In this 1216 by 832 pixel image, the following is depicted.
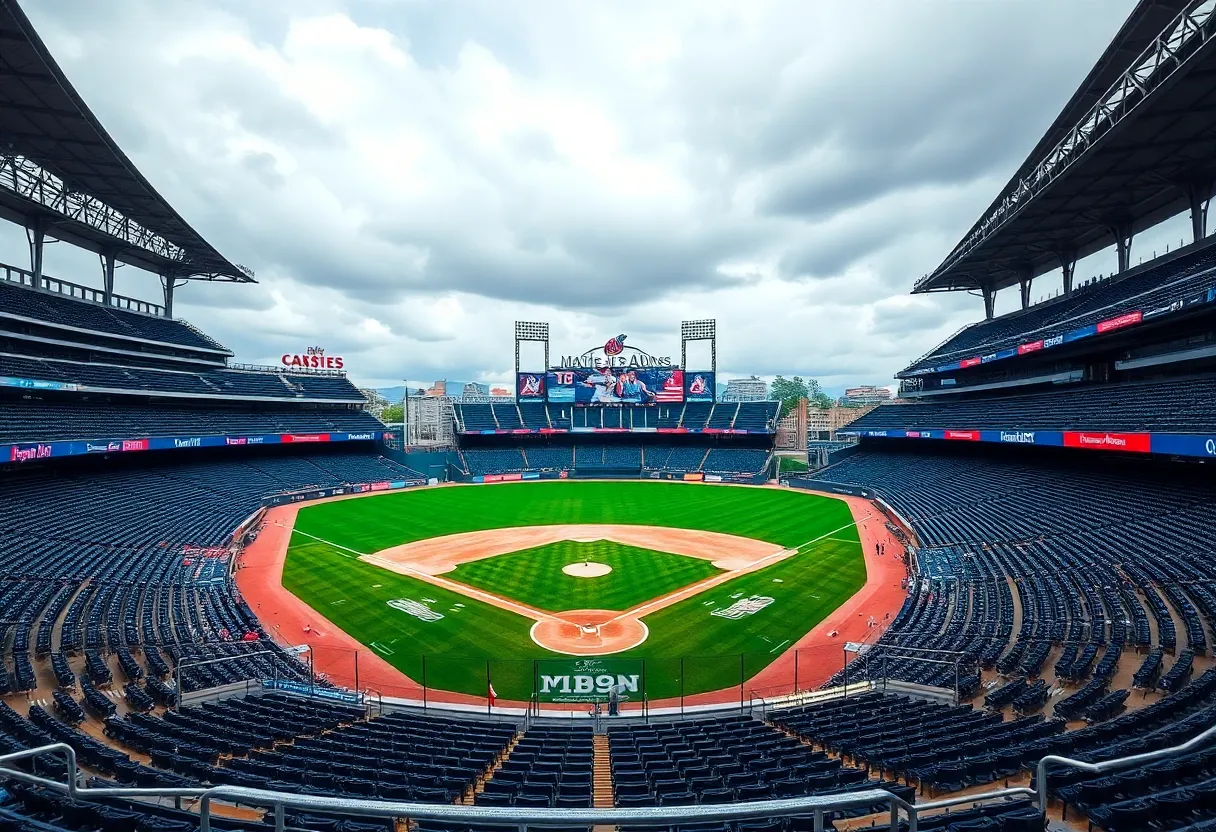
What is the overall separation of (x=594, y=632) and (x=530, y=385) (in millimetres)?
61163

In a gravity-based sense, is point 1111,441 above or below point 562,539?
above

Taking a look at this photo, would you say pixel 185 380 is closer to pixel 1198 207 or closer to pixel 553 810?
pixel 553 810

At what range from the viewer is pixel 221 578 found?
29.0m

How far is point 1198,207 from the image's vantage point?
38219 mm

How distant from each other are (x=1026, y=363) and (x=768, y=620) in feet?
142

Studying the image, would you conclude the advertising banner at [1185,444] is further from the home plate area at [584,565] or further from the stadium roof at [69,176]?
the stadium roof at [69,176]

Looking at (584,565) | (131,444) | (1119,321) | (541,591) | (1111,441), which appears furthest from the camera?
(131,444)

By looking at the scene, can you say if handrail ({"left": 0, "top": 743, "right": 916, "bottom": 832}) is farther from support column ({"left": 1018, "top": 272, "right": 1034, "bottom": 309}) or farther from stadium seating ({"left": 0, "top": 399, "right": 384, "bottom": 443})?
support column ({"left": 1018, "top": 272, "right": 1034, "bottom": 309})


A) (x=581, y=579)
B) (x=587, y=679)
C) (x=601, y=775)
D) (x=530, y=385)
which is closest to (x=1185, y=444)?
(x=587, y=679)

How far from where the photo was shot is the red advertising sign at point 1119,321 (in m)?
33.2

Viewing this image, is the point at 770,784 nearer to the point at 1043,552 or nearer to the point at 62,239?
the point at 1043,552

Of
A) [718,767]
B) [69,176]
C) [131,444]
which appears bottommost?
[718,767]

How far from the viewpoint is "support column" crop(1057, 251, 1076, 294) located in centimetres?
5250

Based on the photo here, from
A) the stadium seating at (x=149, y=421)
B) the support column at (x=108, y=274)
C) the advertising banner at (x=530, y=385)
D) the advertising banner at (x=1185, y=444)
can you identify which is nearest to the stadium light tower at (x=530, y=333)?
the advertising banner at (x=530, y=385)
